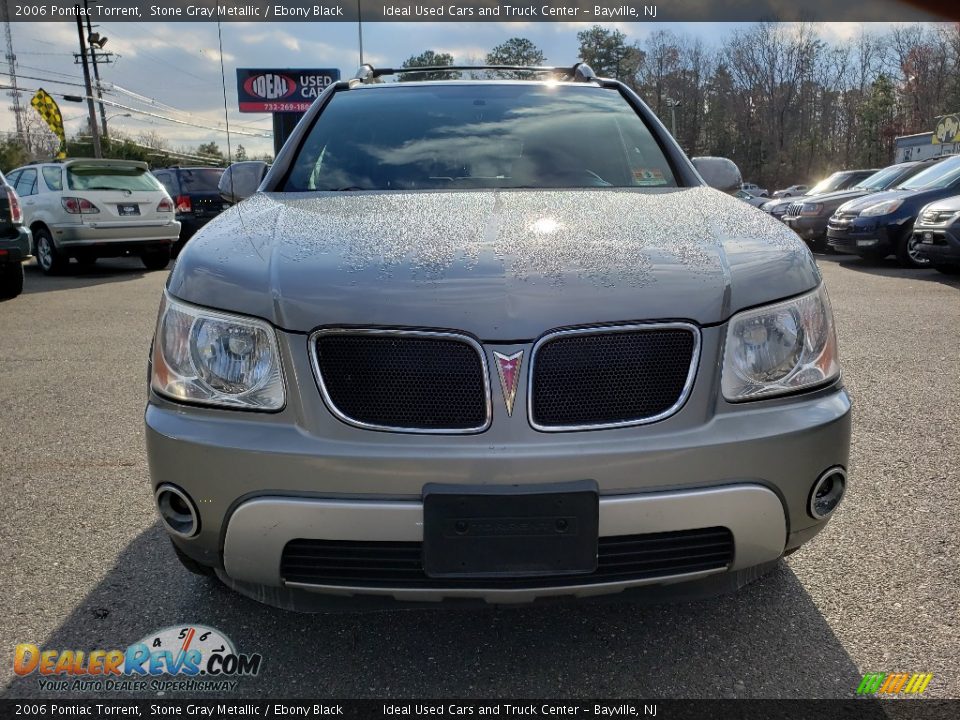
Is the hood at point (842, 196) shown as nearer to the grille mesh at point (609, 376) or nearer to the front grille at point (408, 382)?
the grille mesh at point (609, 376)

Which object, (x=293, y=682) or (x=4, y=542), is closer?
(x=293, y=682)

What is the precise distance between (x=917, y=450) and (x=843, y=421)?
209cm

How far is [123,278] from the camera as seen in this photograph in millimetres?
11711

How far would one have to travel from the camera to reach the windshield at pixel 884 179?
1412cm

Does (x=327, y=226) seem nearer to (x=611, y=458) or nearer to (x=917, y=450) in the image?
(x=611, y=458)

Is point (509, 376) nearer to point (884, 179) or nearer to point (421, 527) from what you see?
point (421, 527)

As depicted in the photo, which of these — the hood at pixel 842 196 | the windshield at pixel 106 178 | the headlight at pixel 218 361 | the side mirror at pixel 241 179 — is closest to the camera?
the headlight at pixel 218 361

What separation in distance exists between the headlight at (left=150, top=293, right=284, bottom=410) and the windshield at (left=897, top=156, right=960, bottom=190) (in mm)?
12415

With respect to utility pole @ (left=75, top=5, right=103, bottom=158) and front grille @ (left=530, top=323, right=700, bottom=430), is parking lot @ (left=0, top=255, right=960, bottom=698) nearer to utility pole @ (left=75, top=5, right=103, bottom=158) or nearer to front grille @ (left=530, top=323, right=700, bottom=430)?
front grille @ (left=530, top=323, right=700, bottom=430)

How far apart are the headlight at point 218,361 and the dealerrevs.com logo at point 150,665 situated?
30.4 inches

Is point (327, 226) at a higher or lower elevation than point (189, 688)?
higher

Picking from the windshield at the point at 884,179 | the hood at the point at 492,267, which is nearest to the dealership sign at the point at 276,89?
the windshield at the point at 884,179

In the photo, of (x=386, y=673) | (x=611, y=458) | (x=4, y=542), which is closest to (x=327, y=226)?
(x=611, y=458)

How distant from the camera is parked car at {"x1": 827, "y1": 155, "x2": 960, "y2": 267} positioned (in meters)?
11.4
